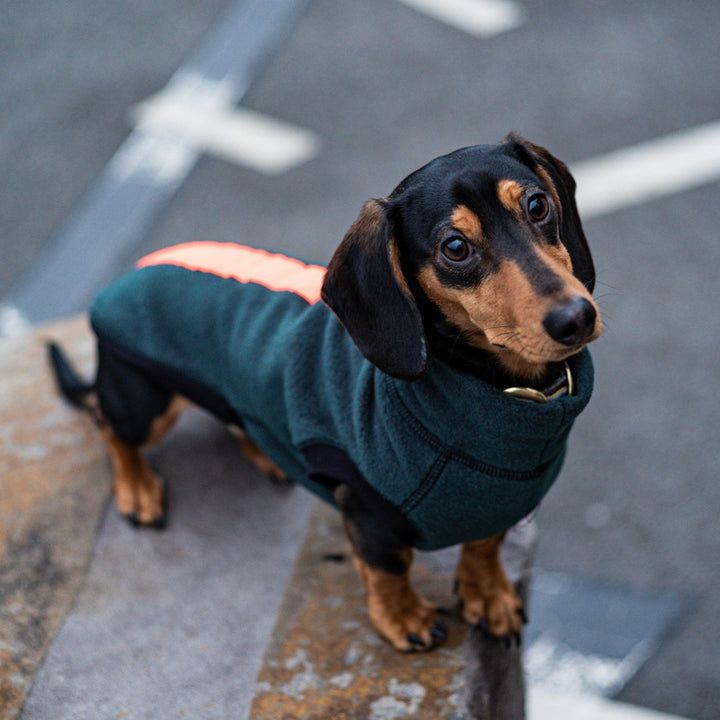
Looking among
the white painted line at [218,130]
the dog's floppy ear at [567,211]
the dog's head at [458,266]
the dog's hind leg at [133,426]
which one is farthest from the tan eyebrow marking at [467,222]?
the white painted line at [218,130]

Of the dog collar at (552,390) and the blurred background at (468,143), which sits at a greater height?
the dog collar at (552,390)

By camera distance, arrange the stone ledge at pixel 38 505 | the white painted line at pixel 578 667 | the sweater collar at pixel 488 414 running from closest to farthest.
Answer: the sweater collar at pixel 488 414, the stone ledge at pixel 38 505, the white painted line at pixel 578 667

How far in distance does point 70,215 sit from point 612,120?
303 cm

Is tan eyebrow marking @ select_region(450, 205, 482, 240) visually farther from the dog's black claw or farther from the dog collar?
the dog's black claw

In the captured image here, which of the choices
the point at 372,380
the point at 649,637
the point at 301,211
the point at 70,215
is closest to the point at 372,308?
the point at 372,380

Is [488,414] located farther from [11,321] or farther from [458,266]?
[11,321]

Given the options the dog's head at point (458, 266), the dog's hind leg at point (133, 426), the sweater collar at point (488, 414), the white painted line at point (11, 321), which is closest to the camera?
the dog's head at point (458, 266)

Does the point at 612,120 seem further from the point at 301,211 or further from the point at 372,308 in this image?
the point at 372,308

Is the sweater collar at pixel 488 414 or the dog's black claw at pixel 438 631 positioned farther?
the dog's black claw at pixel 438 631

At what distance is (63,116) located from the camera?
19.0 feet

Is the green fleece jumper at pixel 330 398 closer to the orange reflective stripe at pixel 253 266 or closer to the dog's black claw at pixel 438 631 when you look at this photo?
the orange reflective stripe at pixel 253 266

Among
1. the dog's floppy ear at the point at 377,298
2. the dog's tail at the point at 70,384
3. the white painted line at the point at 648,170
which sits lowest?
the white painted line at the point at 648,170

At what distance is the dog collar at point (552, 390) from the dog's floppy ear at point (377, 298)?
25cm

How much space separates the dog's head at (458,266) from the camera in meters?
1.83
